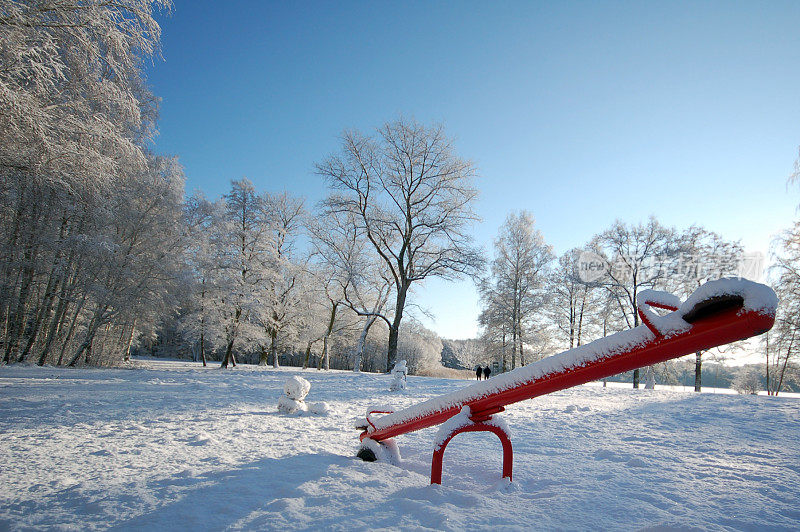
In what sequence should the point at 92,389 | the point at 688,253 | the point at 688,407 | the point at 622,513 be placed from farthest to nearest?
the point at 688,253
the point at 688,407
the point at 92,389
the point at 622,513

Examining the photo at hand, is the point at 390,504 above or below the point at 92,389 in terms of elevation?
above

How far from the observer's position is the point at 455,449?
13.0 ft

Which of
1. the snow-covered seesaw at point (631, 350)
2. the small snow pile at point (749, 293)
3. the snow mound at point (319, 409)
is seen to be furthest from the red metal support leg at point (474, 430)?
the snow mound at point (319, 409)

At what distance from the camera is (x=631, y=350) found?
189cm

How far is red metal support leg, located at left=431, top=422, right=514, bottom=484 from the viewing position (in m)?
2.63

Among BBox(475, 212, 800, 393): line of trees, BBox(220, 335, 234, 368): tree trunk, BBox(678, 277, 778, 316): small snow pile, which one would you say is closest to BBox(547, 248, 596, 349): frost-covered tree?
BBox(475, 212, 800, 393): line of trees

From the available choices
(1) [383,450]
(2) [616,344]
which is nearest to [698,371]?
(1) [383,450]

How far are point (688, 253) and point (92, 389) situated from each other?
974 inches

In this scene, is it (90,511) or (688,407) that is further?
(688,407)

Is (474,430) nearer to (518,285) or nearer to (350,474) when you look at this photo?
(350,474)

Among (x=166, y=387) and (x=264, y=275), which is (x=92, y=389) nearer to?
(x=166, y=387)

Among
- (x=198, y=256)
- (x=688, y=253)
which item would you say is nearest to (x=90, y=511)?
(x=198, y=256)

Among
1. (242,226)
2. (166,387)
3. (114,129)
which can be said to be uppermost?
(242,226)

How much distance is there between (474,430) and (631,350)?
1307mm
